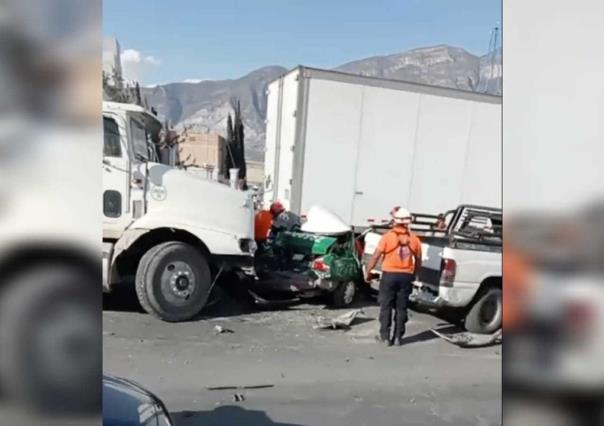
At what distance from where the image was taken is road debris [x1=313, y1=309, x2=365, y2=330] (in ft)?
24.8

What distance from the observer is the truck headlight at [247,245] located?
7.70 m

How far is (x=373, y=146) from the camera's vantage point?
10641 mm

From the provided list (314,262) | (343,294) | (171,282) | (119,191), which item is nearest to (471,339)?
(343,294)

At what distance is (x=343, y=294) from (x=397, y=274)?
1793 millimetres

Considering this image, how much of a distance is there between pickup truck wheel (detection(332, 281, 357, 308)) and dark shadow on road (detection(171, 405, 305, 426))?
394 centimetres

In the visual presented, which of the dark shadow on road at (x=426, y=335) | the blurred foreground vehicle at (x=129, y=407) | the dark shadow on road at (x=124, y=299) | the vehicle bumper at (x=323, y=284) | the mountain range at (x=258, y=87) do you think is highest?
the mountain range at (x=258, y=87)

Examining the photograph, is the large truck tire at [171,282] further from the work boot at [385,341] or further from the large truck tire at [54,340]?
the large truck tire at [54,340]

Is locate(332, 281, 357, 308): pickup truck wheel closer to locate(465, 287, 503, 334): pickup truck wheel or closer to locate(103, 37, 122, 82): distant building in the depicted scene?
locate(465, 287, 503, 334): pickup truck wheel

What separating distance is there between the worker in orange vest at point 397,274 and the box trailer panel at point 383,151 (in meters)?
3.64

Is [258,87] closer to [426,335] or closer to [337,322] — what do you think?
[337,322]

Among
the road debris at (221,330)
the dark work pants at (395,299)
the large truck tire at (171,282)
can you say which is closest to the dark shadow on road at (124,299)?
the large truck tire at (171,282)

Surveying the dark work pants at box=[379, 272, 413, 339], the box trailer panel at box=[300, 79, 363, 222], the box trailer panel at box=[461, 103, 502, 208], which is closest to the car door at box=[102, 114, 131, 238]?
the dark work pants at box=[379, 272, 413, 339]

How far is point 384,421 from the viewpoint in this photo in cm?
466

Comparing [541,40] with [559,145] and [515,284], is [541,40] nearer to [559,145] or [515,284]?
[559,145]
